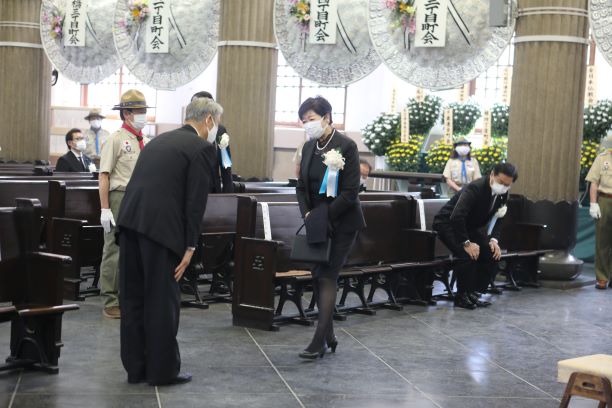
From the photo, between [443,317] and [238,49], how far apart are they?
5.72 metres

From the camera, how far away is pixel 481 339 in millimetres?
7973

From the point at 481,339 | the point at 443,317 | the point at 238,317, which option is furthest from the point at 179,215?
the point at 443,317

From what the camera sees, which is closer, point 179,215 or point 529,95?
point 179,215

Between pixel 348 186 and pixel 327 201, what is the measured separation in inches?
8.0

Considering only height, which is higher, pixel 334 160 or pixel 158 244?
pixel 334 160

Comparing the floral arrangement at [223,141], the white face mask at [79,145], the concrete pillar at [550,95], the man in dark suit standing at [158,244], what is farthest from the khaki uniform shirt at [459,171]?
the man in dark suit standing at [158,244]

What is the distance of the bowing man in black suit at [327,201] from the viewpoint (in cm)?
672

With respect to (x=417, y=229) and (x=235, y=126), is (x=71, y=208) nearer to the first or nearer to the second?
(x=417, y=229)

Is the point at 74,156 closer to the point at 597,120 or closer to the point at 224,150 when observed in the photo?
the point at 224,150

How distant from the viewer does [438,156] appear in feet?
51.8

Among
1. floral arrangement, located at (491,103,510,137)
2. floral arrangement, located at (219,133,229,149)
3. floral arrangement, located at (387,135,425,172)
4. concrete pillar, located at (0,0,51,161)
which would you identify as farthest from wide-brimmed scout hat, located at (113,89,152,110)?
concrete pillar, located at (0,0,51,161)

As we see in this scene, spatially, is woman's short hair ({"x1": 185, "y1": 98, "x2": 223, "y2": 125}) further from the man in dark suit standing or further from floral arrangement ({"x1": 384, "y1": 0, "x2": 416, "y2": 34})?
floral arrangement ({"x1": 384, "y1": 0, "x2": 416, "y2": 34})

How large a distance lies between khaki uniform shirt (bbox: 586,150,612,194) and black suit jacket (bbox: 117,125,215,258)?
7144mm

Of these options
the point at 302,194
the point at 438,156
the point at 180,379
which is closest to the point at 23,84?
the point at 438,156
